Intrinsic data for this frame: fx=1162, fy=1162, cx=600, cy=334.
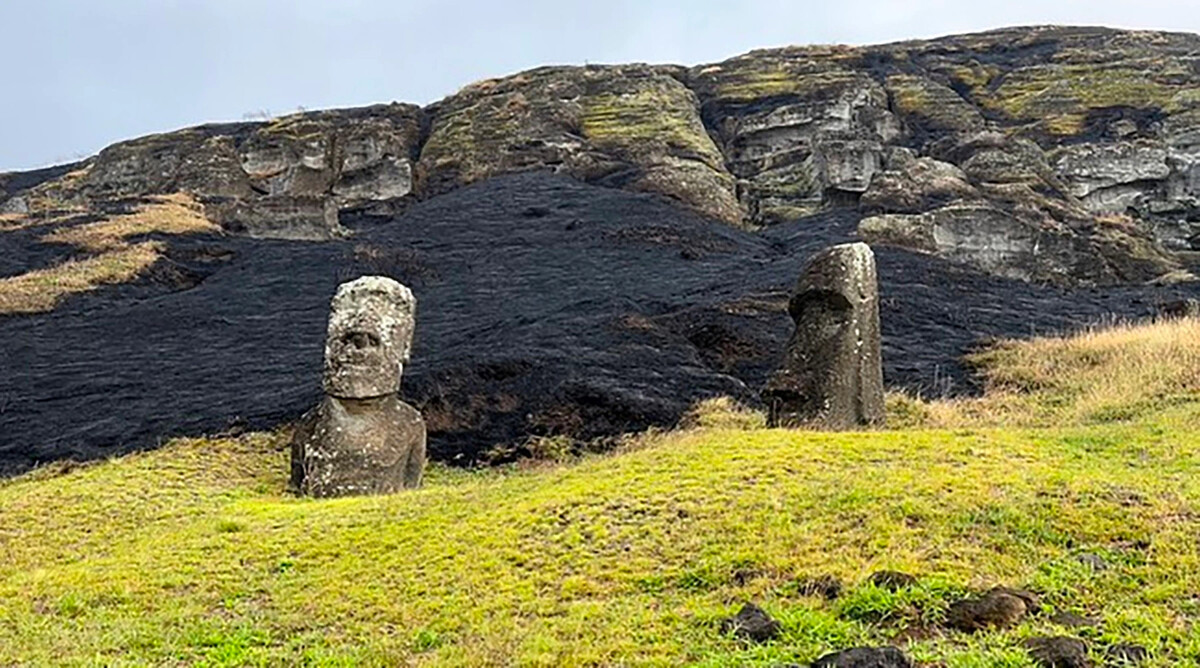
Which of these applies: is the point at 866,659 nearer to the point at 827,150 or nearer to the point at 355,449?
the point at 355,449

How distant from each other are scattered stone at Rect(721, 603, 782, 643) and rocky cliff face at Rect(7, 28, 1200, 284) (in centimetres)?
2719

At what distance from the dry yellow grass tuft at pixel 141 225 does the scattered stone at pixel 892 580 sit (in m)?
33.3

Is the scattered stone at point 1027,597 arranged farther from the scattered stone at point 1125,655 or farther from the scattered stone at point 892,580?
the scattered stone at point 1125,655

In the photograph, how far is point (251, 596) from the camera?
917cm

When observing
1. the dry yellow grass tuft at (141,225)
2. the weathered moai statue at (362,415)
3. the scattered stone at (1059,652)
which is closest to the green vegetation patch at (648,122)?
the dry yellow grass tuft at (141,225)

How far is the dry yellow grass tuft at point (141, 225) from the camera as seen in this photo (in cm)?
3712

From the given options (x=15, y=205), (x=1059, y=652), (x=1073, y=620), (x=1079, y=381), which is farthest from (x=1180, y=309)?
(x=15, y=205)

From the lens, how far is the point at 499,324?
24438 millimetres

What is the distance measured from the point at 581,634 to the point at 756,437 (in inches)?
220

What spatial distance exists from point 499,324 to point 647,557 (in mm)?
15673

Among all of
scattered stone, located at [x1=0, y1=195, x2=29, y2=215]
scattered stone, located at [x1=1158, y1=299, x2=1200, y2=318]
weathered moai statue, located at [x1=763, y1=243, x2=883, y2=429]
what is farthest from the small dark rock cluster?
scattered stone, located at [x1=0, y1=195, x2=29, y2=215]

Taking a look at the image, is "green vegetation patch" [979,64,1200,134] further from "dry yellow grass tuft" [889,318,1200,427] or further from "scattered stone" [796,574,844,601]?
"scattered stone" [796,574,844,601]

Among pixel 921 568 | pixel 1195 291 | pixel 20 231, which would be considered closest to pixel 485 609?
pixel 921 568

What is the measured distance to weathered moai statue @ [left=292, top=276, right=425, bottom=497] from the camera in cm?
1417
